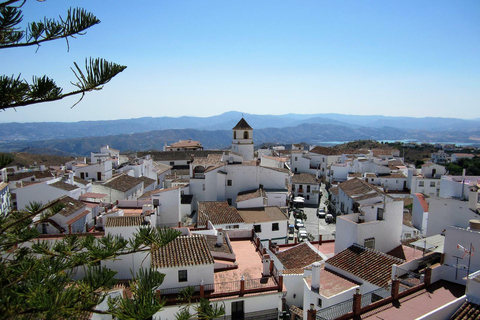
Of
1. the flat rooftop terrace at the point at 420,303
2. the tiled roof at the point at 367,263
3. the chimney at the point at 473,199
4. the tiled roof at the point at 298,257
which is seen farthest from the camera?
the tiled roof at the point at 298,257

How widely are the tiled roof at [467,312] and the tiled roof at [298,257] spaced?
7.92m

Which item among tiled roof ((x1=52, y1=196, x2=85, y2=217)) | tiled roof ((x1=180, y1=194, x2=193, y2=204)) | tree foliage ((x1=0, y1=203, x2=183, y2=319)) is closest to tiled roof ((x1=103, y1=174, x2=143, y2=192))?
tiled roof ((x1=180, y1=194, x2=193, y2=204))

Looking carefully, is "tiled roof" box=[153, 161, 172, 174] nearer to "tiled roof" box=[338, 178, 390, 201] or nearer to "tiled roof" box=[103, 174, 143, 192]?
"tiled roof" box=[103, 174, 143, 192]

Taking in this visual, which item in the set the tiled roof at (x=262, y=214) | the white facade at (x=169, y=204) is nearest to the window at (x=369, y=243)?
the tiled roof at (x=262, y=214)

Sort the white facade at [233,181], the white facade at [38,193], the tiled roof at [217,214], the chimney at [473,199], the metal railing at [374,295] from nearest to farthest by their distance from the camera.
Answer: the metal railing at [374,295], the chimney at [473,199], the tiled roof at [217,214], the white facade at [38,193], the white facade at [233,181]

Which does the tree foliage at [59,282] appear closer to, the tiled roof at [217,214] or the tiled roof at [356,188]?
the tiled roof at [217,214]

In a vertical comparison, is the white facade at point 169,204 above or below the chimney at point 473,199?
below

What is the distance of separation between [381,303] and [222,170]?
20.5m

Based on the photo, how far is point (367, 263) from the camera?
528 inches

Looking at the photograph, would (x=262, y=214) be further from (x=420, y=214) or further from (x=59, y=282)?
(x=59, y=282)

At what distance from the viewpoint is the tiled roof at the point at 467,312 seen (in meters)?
8.48

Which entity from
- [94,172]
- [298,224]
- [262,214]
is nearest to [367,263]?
[262,214]

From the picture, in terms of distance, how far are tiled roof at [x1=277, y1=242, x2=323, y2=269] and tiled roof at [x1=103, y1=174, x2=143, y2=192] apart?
18.1 metres

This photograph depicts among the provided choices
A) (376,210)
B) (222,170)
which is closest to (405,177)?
(222,170)
